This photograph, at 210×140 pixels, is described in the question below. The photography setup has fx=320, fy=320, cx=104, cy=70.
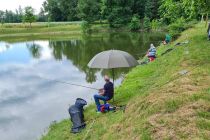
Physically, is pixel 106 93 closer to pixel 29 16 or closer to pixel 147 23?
A: pixel 147 23

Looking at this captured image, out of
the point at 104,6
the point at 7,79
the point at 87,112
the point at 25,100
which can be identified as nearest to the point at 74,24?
the point at 104,6

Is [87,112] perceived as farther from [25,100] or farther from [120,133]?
[25,100]

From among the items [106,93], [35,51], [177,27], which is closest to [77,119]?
[106,93]

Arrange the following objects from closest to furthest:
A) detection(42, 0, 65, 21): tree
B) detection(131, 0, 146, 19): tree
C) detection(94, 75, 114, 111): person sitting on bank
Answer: detection(94, 75, 114, 111): person sitting on bank, detection(131, 0, 146, 19): tree, detection(42, 0, 65, 21): tree

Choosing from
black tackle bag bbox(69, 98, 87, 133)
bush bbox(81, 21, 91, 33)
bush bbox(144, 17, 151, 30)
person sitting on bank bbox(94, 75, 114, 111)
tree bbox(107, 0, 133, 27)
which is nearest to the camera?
black tackle bag bbox(69, 98, 87, 133)

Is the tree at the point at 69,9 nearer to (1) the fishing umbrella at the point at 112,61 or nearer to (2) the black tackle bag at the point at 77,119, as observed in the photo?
(1) the fishing umbrella at the point at 112,61

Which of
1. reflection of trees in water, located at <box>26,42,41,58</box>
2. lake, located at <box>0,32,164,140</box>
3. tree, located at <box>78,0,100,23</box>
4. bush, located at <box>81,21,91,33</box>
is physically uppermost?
tree, located at <box>78,0,100,23</box>

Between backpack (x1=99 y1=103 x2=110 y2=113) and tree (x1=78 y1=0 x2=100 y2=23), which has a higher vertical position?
tree (x1=78 y1=0 x2=100 y2=23)

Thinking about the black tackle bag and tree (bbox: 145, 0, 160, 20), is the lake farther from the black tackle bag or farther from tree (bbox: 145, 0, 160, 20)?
tree (bbox: 145, 0, 160, 20)

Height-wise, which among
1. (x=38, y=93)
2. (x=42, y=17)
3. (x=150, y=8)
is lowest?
(x=38, y=93)

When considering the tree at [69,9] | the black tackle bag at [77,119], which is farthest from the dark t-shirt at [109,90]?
the tree at [69,9]

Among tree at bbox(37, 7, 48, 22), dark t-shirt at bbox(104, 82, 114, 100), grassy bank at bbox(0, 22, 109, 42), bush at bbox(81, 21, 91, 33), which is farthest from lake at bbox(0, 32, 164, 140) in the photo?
tree at bbox(37, 7, 48, 22)

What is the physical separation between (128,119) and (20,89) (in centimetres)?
1371

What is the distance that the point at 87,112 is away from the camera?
13547mm
